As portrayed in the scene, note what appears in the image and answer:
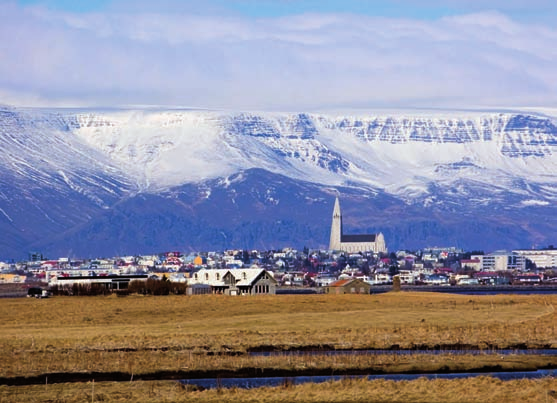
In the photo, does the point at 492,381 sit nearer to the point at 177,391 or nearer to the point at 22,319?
the point at 177,391

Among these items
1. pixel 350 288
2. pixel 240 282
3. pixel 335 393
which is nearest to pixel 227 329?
pixel 335 393

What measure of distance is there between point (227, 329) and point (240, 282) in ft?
229

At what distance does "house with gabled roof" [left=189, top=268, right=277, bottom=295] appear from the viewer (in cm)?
14784

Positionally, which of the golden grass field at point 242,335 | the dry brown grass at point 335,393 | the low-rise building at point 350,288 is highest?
the low-rise building at point 350,288

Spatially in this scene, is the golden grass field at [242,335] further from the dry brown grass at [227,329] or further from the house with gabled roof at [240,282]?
the house with gabled roof at [240,282]

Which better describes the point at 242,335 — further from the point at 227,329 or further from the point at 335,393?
the point at 335,393

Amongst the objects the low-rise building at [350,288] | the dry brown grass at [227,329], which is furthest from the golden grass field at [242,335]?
the low-rise building at [350,288]

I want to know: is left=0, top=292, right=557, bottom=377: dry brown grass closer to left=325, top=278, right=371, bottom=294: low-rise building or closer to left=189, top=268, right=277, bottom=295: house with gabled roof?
left=189, top=268, right=277, bottom=295: house with gabled roof

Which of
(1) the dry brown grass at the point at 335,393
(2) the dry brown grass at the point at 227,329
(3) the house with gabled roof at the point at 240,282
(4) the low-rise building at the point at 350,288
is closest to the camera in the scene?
(1) the dry brown grass at the point at 335,393

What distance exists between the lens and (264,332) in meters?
76.6

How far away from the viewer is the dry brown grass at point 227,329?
6219 cm

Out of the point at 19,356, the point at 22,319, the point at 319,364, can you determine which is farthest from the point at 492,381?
the point at 22,319

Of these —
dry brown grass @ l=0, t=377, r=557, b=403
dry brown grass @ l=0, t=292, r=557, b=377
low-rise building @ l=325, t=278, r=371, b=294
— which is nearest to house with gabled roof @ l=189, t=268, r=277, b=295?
low-rise building @ l=325, t=278, r=371, b=294

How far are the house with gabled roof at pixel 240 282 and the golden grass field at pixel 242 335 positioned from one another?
34.1 m
